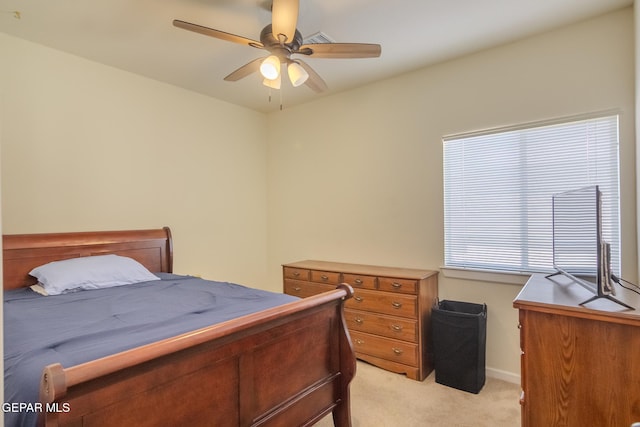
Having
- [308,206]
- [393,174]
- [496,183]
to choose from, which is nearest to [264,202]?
[308,206]

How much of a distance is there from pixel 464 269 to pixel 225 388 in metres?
2.26

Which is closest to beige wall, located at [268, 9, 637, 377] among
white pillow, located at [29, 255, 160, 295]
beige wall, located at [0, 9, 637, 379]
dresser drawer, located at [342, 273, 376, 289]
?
beige wall, located at [0, 9, 637, 379]

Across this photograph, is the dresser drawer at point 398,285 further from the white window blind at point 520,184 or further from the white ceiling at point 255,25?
the white ceiling at point 255,25

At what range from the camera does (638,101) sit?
2.15 meters

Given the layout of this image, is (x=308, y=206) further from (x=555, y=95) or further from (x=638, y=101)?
(x=638, y=101)

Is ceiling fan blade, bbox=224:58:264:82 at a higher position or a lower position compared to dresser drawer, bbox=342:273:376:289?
higher

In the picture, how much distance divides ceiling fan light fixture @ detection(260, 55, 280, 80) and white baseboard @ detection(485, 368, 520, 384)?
2.82 m

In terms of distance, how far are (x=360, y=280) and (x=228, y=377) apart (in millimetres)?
1832

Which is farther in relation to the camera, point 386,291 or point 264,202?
point 264,202

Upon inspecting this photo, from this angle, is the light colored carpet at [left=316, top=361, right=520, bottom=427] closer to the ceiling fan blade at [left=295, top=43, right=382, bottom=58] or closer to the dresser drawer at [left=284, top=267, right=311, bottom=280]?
the dresser drawer at [left=284, top=267, right=311, bottom=280]

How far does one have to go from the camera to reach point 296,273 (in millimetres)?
3596

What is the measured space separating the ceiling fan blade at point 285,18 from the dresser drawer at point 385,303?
2097 millimetres

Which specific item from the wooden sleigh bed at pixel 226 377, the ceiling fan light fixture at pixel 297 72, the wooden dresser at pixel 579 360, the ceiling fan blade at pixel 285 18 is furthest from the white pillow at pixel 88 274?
the wooden dresser at pixel 579 360

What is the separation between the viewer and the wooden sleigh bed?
1.09m
